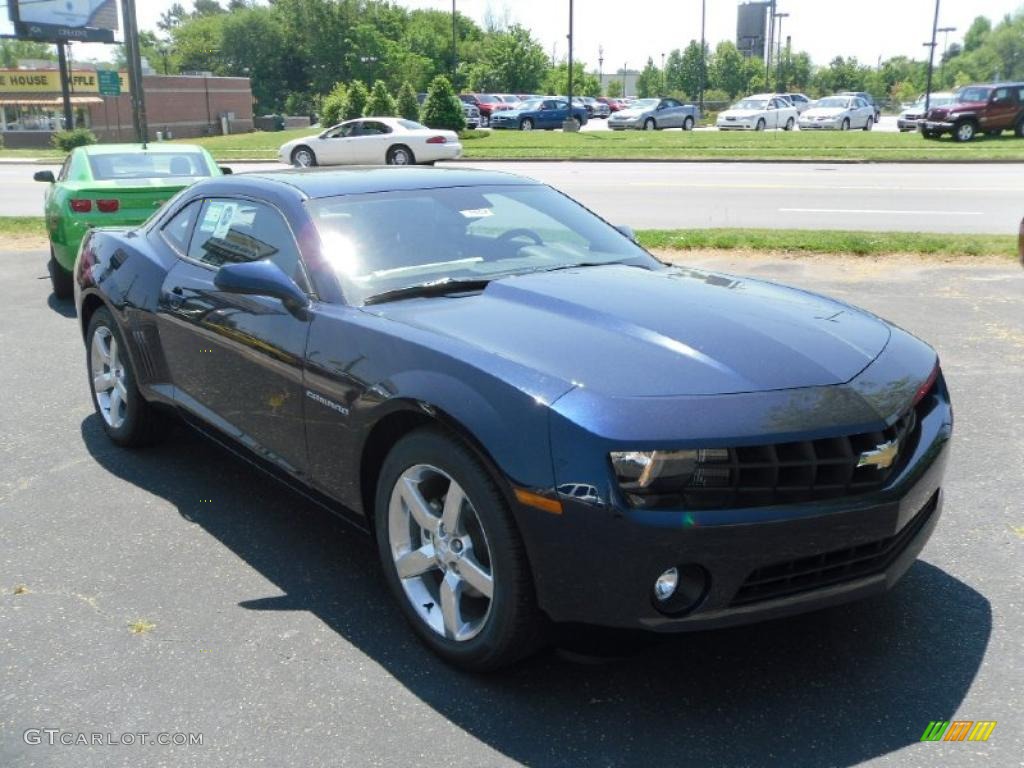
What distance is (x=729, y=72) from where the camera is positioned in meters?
101

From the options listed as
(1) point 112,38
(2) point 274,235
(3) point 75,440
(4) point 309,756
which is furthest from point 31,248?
(1) point 112,38

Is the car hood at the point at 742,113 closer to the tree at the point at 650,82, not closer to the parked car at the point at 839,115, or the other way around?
the parked car at the point at 839,115

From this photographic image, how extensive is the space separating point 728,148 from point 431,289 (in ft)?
89.9

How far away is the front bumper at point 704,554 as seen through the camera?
2.67m

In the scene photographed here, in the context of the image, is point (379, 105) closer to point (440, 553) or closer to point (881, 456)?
point (440, 553)

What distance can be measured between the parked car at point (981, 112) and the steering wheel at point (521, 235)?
30.4 metres

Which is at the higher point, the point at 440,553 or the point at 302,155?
the point at 302,155

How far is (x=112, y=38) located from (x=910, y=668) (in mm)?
53437

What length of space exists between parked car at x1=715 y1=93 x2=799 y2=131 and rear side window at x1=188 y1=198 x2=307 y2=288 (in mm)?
41567

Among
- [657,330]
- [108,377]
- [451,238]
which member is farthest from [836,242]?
[657,330]

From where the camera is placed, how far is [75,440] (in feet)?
18.3

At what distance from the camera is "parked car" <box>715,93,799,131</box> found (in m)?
43.5

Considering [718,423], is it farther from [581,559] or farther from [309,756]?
[309,756]

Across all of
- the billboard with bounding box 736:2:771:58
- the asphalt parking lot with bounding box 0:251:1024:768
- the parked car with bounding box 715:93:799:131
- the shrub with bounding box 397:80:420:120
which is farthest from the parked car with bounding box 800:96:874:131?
the billboard with bounding box 736:2:771:58
